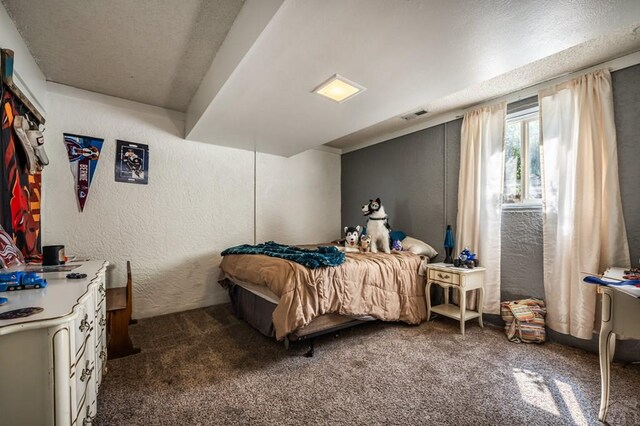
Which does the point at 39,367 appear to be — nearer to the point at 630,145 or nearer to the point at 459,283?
the point at 459,283

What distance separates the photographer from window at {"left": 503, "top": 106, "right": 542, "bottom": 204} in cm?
276

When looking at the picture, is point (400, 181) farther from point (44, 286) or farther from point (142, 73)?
point (44, 286)

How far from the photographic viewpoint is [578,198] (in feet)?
7.69

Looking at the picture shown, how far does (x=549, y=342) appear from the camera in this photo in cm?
247

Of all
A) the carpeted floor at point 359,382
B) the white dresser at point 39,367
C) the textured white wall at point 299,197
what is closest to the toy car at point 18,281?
the white dresser at point 39,367

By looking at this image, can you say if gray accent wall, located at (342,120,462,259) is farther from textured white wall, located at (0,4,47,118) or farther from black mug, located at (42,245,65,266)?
textured white wall, located at (0,4,47,118)

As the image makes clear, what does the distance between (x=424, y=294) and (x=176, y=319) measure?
2838 mm

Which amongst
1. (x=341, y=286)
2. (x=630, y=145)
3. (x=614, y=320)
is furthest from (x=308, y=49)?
(x=630, y=145)

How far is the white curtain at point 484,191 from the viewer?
113 inches

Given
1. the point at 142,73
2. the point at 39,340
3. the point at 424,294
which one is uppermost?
the point at 142,73

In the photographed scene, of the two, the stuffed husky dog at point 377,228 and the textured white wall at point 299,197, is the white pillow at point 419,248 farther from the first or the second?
the textured white wall at point 299,197

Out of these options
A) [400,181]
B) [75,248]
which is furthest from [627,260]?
[75,248]

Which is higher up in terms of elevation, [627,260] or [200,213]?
[200,213]

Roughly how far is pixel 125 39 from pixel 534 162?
153 inches
